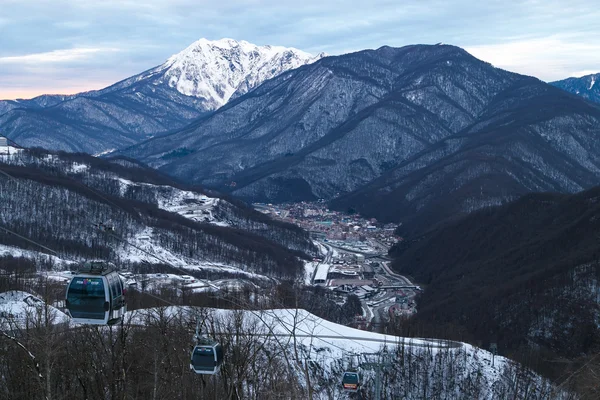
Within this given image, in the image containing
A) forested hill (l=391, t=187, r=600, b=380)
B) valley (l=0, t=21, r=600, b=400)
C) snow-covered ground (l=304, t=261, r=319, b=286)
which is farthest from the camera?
snow-covered ground (l=304, t=261, r=319, b=286)

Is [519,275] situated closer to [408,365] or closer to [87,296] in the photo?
[408,365]

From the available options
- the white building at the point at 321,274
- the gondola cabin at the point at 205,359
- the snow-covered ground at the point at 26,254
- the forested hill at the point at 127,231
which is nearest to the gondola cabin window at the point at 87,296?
the gondola cabin at the point at 205,359

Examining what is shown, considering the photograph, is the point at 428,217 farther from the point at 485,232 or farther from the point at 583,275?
the point at 583,275

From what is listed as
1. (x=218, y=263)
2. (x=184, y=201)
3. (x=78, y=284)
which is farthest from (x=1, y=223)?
(x=78, y=284)

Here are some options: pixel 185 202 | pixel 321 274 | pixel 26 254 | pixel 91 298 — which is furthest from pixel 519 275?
pixel 185 202

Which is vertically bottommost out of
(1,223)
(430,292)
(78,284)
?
(430,292)

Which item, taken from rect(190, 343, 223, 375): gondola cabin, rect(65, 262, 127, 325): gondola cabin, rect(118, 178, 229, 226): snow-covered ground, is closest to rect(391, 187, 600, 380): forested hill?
rect(190, 343, 223, 375): gondola cabin

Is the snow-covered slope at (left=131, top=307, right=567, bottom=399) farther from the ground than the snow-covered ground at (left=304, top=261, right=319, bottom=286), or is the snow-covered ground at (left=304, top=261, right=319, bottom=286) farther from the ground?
the snow-covered slope at (left=131, top=307, right=567, bottom=399)

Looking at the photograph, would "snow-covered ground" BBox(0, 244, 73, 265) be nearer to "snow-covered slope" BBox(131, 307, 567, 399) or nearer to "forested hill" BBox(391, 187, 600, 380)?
"snow-covered slope" BBox(131, 307, 567, 399)
